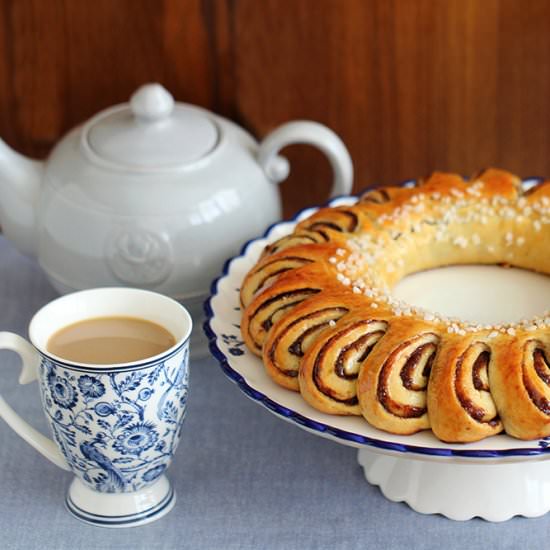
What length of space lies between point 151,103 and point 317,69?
32 cm

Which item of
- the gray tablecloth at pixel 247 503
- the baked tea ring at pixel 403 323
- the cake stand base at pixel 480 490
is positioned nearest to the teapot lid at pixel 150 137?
the baked tea ring at pixel 403 323

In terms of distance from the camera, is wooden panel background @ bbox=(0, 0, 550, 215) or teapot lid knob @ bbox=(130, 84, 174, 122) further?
wooden panel background @ bbox=(0, 0, 550, 215)

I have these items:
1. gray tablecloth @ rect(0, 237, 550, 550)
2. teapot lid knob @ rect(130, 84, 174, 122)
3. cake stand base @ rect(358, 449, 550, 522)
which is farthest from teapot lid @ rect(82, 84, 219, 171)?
cake stand base @ rect(358, 449, 550, 522)

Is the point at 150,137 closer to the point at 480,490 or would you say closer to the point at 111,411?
the point at 111,411

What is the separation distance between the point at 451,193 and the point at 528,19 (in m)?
0.35

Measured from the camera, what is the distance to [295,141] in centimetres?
124

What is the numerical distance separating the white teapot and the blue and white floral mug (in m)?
0.17

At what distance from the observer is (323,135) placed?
4.09 ft

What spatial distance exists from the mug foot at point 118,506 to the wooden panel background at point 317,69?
0.61 metres

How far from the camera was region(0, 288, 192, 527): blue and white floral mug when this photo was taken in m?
0.91

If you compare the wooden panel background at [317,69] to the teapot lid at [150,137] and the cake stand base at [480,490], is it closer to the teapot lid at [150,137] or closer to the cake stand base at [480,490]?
the teapot lid at [150,137]

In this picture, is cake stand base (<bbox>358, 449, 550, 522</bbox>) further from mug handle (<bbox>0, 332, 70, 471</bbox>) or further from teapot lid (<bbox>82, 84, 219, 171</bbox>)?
teapot lid (<bbox>82, 84, 219, 171</bbox>)

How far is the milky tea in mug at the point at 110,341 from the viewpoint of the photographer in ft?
3.11

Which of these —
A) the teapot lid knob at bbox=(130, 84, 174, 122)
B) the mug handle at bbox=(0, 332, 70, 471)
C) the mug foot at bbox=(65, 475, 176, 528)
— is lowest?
the mug foot at bbox=(65, 475, 176, 528)
